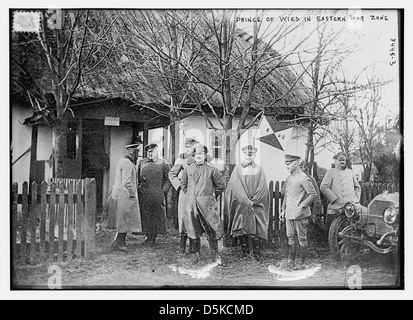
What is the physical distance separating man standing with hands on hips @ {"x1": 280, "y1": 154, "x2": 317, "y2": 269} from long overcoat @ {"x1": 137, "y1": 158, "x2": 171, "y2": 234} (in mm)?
1423

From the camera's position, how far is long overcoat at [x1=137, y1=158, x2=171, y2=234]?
6.38 metres

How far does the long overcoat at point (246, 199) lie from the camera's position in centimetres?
641

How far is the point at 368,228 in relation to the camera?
642 centimetres

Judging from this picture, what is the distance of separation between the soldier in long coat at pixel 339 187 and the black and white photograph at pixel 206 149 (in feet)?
0.05

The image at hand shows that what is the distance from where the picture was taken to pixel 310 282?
20.9 feet

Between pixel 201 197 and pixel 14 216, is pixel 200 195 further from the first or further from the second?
pixel 14 216

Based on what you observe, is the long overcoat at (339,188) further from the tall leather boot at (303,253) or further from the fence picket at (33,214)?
the fence picket at (33,214)

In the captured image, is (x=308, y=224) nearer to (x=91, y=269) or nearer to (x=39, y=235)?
(x=91, y=269)

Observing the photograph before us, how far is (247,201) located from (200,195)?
564 millimetres

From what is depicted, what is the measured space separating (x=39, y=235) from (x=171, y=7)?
9.88ft

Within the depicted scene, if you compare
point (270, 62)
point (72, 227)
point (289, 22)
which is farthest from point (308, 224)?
point (72, 227)

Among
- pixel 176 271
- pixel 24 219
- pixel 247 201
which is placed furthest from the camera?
pixel 247 201

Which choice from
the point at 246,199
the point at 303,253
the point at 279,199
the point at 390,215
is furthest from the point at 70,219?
the point at 390,215

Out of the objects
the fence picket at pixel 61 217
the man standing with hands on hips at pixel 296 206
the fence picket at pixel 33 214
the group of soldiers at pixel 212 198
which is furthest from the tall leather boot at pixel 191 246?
the fence picket at pixel 33 214
